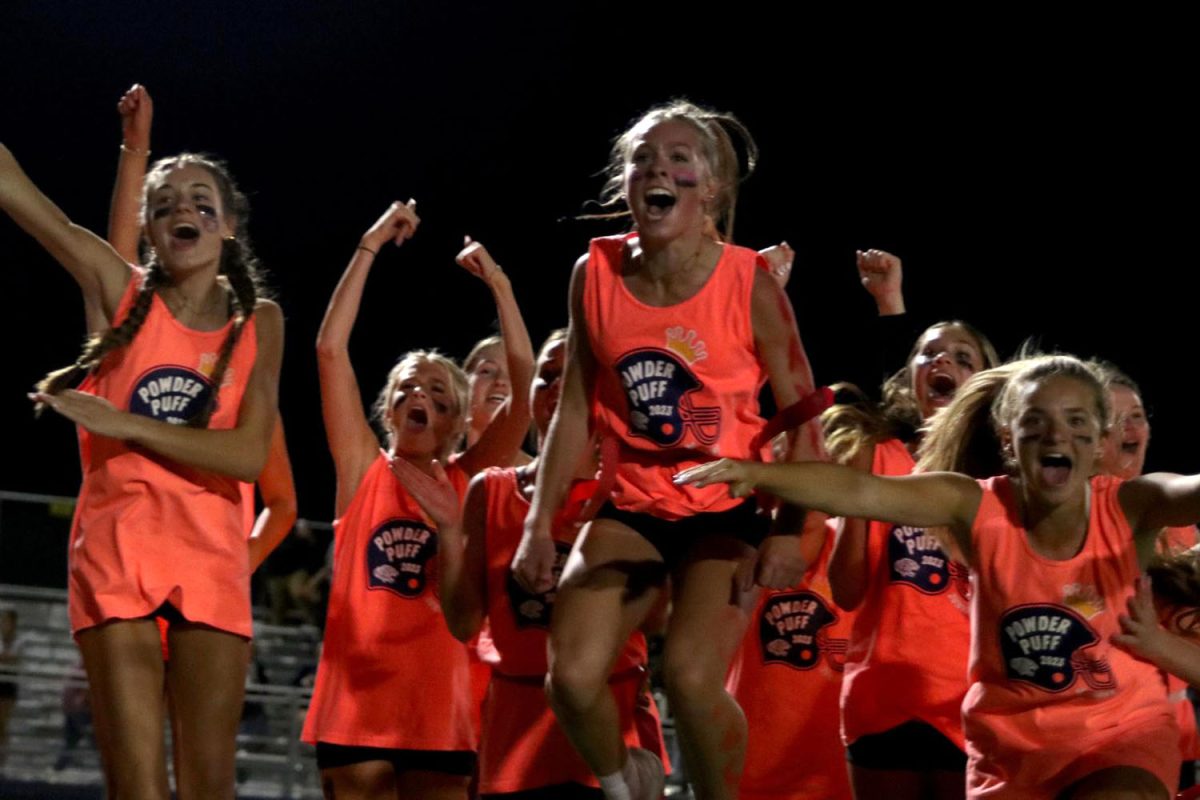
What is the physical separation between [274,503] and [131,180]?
33.7 inches

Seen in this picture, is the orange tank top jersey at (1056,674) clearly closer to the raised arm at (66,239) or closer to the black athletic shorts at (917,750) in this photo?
the black athletic shorts at (917,750)

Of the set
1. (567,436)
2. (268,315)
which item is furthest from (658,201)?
(268,315)

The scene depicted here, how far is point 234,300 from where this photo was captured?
351 cm

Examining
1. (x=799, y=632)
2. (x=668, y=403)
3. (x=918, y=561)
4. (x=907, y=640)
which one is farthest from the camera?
(x=799, y=632)

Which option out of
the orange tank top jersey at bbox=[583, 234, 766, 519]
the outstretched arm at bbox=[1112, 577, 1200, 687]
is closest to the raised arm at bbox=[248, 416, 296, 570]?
the orange tank top jersey at bbox=[583, 234, 766, 519]

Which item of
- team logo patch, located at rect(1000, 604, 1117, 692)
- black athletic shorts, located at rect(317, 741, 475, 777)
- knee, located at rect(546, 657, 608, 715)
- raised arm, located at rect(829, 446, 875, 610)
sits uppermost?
raised arm, located at rect(829, 446, 875, 610)

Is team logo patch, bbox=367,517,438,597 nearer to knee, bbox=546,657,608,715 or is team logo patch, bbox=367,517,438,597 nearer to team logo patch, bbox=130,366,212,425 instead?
team logo patch, bbox=130,366,212,425

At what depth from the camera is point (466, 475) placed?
457 centimetres

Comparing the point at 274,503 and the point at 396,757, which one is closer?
the point at 274,503

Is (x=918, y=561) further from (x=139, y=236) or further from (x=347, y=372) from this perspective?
(x=139, y=236)

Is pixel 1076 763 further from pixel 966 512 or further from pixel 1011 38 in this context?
pixel 1011 38

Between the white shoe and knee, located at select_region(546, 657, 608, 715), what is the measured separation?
0.25m

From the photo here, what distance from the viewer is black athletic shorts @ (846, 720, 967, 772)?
3857mm

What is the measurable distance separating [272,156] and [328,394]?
8442mm
